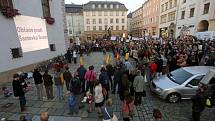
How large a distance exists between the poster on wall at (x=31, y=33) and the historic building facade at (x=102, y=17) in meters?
42.5

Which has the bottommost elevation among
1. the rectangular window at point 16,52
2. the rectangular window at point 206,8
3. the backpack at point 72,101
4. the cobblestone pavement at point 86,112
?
the cobblestone pavement at point 86,112

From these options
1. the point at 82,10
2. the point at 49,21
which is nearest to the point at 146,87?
the point at 49,21

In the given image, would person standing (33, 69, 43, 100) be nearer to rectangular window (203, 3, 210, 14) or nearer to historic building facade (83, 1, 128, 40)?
rectangular window (203, 3, 210, 14)

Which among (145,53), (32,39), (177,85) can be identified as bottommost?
(177,85)

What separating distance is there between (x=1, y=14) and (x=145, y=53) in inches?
413

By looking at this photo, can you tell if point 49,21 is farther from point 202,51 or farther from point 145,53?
point 202,51

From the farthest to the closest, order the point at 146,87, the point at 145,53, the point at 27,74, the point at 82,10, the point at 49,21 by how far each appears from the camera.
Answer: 1. the point at 82,10
2. the point at 49,21
3. the point at 145,53
4. the point at 27,74
5. the point at 146,87

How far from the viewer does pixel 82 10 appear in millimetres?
55094

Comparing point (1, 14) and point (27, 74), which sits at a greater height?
point (1, 14)

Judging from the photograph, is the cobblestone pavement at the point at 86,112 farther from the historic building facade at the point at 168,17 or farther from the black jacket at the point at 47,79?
the historic building facade at the point at 168,17

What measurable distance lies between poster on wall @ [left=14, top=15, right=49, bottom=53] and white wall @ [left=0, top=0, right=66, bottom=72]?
0.32m

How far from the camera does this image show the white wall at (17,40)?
9.56 metres

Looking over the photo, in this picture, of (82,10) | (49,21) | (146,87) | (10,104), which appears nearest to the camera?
(10,104)

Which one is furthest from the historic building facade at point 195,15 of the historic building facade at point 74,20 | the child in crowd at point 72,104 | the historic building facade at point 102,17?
the historic building facade at point 74,20
